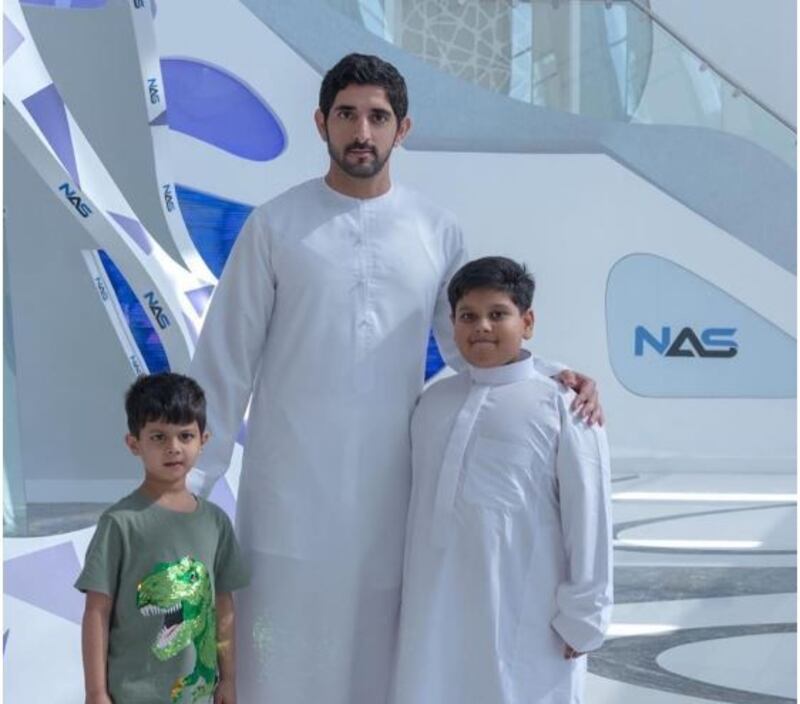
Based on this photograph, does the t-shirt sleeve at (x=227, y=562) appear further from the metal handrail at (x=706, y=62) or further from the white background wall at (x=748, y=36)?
the white background wall at (x=748, y=36)

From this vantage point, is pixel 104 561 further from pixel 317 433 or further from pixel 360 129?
pixel 360 129

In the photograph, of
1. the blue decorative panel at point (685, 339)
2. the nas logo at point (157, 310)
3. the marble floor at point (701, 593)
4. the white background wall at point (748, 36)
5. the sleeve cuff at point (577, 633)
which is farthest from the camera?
the white background wall at point (748, 36)

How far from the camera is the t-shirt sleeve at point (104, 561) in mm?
2014

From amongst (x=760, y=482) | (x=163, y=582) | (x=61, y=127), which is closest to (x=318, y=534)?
(x=163, y=582)

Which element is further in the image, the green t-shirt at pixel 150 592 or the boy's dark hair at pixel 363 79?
the boy's dark hair at pixel 363 79

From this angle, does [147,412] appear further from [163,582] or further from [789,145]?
[789,145]

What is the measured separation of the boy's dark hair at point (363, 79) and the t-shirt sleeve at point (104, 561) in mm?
684

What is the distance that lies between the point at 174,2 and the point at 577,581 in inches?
204

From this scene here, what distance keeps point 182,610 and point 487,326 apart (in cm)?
58

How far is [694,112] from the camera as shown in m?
7.57

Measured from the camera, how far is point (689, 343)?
24.7ft

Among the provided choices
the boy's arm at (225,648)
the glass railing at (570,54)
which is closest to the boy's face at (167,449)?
the boy's arm at (225,648)

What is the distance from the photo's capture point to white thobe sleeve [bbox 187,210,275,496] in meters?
2.24

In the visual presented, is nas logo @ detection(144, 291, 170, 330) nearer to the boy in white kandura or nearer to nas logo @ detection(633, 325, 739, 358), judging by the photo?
the boy in white kandura
